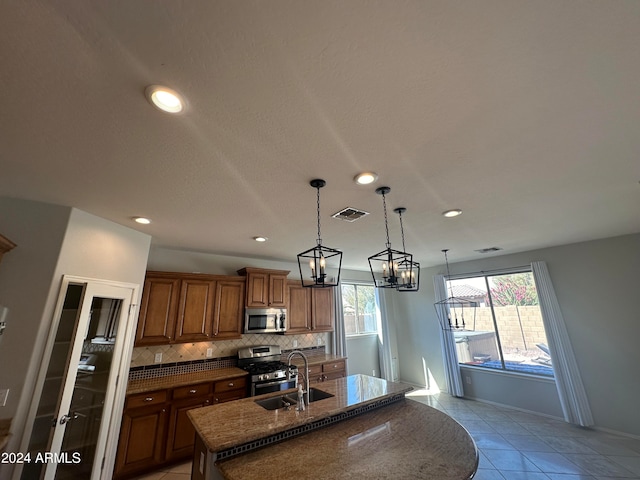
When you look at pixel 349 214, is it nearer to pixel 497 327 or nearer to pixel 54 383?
pixel 54 383

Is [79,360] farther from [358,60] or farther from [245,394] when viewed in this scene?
[358,60]

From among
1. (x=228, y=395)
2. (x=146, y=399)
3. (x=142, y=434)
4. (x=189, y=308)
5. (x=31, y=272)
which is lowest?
(x=142, y=434)

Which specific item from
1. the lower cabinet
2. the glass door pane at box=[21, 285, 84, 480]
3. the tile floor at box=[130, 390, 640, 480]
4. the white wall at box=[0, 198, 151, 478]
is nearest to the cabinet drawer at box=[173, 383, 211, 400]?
the lower cabinet

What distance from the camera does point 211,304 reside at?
382cm

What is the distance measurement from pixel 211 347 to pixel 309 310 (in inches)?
68.6

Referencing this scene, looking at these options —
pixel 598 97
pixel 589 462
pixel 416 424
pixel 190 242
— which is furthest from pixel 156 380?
pixel 589 462

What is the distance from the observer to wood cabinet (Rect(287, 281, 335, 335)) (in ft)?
15.2

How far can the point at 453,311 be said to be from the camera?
554 centimetres

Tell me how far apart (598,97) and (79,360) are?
163 inches

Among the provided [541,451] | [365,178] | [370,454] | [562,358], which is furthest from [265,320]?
[562,358]

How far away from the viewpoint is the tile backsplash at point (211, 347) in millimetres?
3480

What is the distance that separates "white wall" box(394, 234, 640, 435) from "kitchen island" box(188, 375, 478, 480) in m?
3.49

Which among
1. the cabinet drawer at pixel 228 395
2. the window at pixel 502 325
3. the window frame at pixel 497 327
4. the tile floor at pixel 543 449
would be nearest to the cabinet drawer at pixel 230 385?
the cabinet drawer at pixel 228 395

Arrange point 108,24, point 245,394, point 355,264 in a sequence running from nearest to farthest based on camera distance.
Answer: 1. point 108,24
2. point 245,394
3. point 355,264
